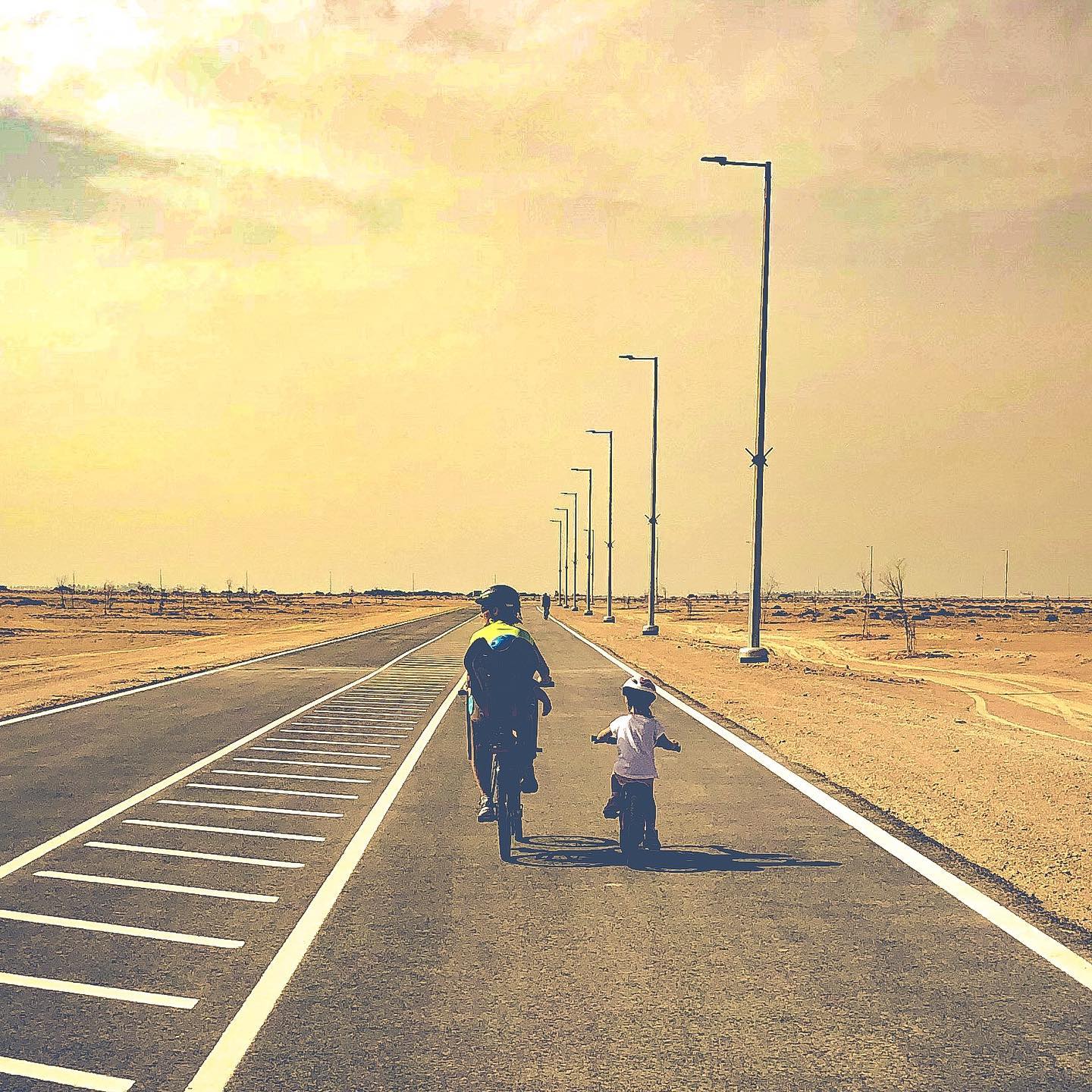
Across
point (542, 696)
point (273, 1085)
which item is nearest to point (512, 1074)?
point (273, 1085)

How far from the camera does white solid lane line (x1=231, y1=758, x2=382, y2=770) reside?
13570 millimetres

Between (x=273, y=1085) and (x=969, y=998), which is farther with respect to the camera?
(x=969, y=998)

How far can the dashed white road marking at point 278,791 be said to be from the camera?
1155 cm

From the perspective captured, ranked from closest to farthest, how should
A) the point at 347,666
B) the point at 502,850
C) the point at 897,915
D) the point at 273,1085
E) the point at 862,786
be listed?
1. the point at 273,1085
2. the point at 897,915
3. the point at 502,850
4. the point at 862,786
5. the point at 347,666

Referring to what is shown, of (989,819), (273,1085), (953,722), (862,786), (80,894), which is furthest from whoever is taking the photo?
(953,722)

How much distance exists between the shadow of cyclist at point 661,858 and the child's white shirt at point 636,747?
0.63 metres

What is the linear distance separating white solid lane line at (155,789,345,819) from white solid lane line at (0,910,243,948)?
3461 mm

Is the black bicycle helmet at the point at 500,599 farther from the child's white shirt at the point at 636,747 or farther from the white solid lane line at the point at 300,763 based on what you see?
the white solid lane line at the point at 300,763

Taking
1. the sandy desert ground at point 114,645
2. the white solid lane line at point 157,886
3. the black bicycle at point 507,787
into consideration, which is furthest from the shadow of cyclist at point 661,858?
the sandy desert ground at point 114,645

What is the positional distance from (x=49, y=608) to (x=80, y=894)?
106044mm

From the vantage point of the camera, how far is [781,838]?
954 cm

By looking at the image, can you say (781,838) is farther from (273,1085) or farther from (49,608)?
(49,608)

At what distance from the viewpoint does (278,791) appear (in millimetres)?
11844

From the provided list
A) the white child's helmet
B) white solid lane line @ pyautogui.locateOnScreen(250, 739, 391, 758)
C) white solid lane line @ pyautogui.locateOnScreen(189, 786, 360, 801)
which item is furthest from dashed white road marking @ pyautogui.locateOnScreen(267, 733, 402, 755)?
the white child's helmet
